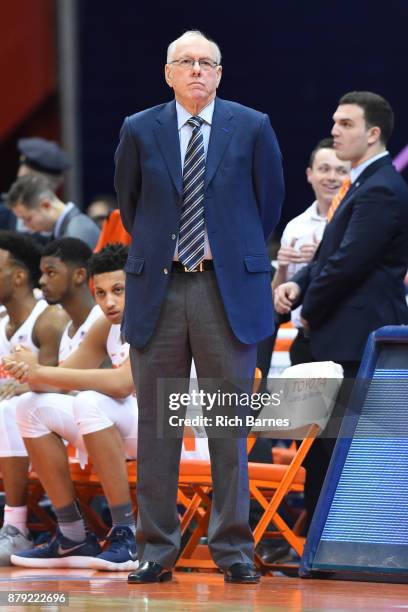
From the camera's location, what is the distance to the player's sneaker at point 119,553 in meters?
6.02

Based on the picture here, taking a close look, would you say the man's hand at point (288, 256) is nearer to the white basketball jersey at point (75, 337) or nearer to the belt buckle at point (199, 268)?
the white basketball jersey at point (75, 337)

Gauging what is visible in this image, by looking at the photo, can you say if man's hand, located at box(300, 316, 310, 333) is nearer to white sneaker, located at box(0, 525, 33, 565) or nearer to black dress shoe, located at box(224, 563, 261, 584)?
black dress shoe, located at box(224, 563, 261, 584)

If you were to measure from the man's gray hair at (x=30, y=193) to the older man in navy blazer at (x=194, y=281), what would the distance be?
3.23m

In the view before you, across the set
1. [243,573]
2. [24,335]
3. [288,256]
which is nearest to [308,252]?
[288,256]

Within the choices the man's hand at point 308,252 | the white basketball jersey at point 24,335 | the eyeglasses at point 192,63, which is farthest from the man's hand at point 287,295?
the eyeglasses at point 192,63

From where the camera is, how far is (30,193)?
845 centimetres

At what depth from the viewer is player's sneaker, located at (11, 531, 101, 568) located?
6.24m

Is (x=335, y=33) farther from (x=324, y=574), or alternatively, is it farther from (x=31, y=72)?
(x=324, y=574)

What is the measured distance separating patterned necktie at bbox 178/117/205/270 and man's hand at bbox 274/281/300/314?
1.28m

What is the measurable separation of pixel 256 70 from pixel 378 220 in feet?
16.9

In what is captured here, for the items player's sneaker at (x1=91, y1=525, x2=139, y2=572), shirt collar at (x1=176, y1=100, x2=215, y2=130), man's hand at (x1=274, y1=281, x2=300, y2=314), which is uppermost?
shirt collar at (x1=176, y1=100, x2=215, y2=130)

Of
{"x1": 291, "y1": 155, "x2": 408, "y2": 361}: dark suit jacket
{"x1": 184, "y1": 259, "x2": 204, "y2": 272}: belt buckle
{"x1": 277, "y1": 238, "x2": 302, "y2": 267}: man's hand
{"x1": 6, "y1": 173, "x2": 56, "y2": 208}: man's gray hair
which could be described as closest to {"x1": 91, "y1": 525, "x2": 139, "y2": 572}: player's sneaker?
{"x1": 291, "y1": 155, "x2": 408, "y2": 361}: dark suit jacket

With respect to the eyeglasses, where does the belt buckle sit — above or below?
below

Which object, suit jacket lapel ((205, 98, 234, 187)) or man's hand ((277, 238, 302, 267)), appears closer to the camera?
suit jacket lapel ((205, 98, 234, 187))
